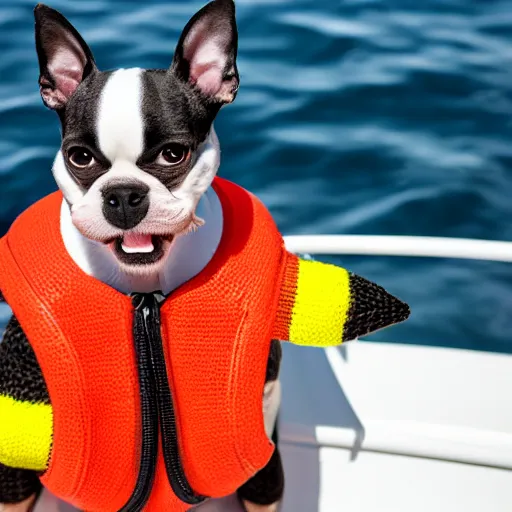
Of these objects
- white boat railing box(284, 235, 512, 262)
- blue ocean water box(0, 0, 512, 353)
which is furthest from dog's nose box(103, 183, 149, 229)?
blue ocean water box(0, 0, 512, 353)

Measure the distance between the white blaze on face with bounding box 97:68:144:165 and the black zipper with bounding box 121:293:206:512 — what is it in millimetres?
271

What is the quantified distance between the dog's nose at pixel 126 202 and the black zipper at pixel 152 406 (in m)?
0.19

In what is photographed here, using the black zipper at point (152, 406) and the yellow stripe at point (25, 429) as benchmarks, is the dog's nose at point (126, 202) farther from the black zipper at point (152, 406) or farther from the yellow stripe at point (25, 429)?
the yellow stripe at point (25, 429)

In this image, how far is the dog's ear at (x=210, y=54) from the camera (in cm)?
130

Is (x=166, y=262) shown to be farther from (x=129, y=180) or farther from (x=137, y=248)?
(x=129, y=180)

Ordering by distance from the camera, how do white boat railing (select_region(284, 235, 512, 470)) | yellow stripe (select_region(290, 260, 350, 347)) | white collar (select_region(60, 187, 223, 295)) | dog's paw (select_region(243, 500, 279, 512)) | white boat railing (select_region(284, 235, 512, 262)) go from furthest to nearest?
white boat railing (select_region(284, 235, 512, 262))
white boat railing (select_region(284, 235, 512, 470))
dog's paw (select_region(243, 500, 279, 512))
yellow stripe (select_region(290, 260, 350, 347))
white collar (select_region(60, 187, 223, 295))

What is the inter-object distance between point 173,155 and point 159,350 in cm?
35

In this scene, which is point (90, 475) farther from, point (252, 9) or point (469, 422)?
point (252, 9)

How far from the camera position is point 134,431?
1.44m

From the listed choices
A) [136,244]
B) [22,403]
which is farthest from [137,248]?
[22,403]

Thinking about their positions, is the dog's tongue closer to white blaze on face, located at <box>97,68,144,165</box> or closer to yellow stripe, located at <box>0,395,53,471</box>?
white blaze on face, located at <box>97,68,144,165</box>

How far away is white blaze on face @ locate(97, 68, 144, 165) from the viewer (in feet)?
4.04

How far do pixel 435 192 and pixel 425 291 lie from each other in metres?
0.61

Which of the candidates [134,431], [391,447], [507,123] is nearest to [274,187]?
[507,123]
